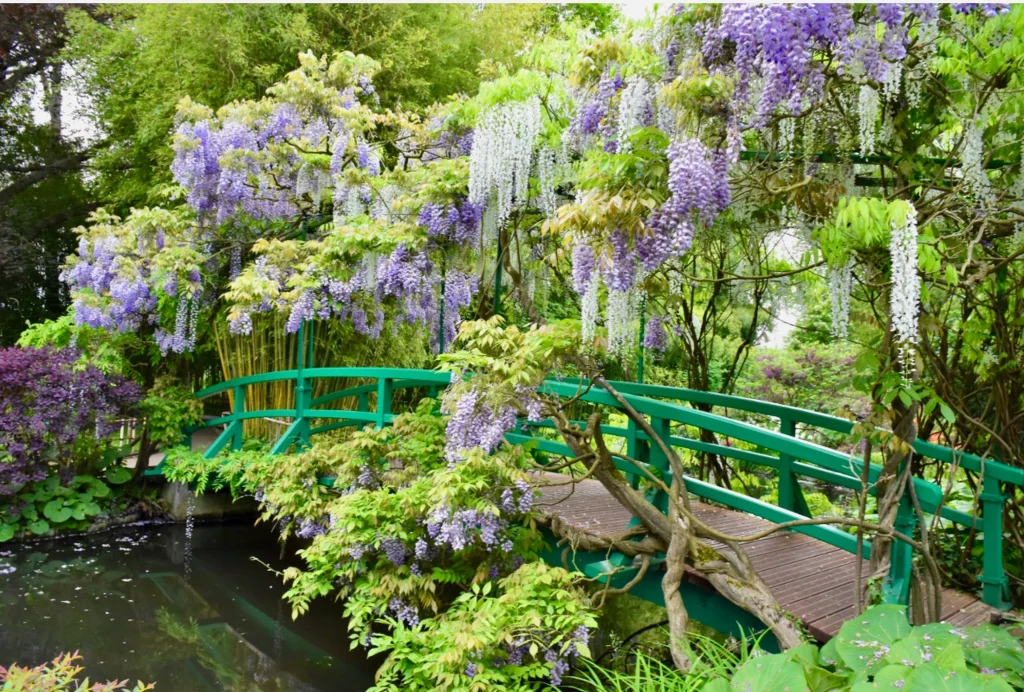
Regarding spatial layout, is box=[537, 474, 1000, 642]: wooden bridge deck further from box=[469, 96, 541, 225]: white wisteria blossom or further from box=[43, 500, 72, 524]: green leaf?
box=[43, 500, 72, 524]: green leaf

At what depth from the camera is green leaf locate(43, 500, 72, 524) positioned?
20.4 feet

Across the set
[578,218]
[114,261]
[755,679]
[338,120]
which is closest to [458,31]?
[338,120]

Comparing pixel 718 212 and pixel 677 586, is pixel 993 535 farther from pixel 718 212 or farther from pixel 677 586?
pixel 718 212

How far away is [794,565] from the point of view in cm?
315

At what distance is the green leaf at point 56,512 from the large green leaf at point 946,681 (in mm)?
6691

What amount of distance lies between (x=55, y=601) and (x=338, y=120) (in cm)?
426

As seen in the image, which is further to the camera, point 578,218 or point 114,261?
point 114,261

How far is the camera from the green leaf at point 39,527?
6121 mm

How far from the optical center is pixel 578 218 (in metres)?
2.74

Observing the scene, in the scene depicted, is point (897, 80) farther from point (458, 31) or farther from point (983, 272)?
point (458, 31)

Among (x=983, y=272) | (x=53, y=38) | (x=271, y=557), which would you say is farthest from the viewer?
(x=53, y=38)

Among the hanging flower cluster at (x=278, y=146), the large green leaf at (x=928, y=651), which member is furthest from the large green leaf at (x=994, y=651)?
the hanging flower cluster at (x=278, y=146)

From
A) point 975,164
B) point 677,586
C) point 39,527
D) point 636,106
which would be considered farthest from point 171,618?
point 975,164

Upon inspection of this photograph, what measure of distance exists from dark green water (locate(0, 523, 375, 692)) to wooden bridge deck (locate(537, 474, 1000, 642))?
159cm
